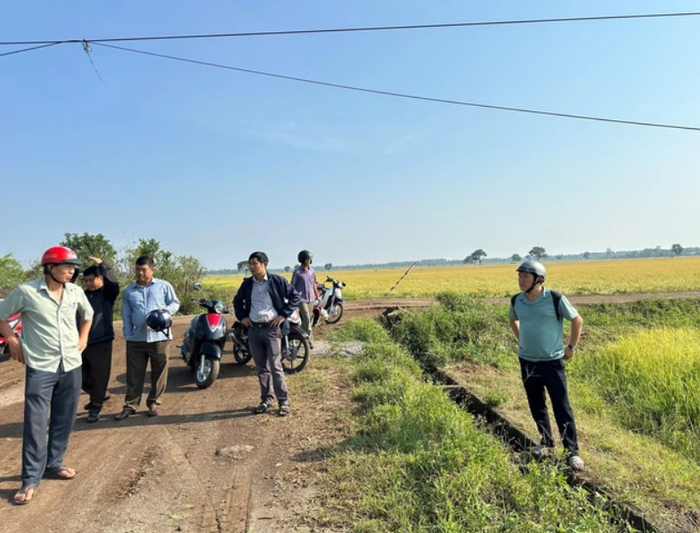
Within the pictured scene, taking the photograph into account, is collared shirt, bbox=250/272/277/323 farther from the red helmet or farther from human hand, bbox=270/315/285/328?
the red helmet

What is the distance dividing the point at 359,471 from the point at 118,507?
1.70 m

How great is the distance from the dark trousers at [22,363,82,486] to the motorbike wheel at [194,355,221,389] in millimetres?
2463

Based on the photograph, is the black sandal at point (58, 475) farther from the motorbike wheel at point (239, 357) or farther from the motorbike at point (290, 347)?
the motorbike wheel at point (239, 357)

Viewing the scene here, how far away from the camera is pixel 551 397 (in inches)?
150

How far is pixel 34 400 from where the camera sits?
312cm

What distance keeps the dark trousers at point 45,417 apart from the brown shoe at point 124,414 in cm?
129

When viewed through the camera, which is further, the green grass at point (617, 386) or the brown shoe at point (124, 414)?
the brown shoe at point (124, 414)

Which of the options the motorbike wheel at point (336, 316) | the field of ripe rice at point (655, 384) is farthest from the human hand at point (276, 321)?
the motorbike wheel at point (336, 316)

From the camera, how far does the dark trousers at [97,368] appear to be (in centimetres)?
465

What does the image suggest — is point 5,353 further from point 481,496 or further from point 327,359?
point 481,496

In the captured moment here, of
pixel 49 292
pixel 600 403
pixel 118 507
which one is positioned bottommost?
pixel 600 403

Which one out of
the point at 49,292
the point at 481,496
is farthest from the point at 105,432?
the point at 481,496

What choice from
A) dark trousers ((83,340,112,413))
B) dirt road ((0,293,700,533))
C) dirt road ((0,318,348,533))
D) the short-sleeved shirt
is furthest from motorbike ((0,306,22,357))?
the short-sleeved shirt

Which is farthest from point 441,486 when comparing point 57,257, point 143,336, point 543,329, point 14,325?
point 14,325
